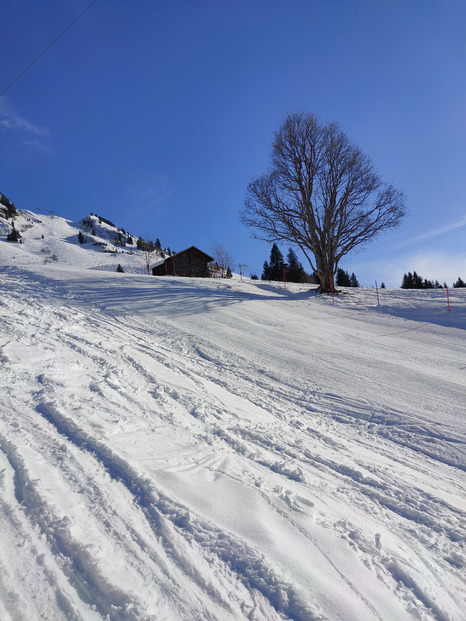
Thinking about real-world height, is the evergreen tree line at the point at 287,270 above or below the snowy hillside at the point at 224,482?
above

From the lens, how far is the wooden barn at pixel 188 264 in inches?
1523

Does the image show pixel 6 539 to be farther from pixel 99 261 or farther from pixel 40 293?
pixel 99 261

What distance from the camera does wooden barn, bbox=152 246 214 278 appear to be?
38.7m

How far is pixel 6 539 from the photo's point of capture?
5.51 feet

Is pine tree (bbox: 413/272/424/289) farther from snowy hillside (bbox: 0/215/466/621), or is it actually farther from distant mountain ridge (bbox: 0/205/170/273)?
snowy hillside (bbox: 0/215/466/621)

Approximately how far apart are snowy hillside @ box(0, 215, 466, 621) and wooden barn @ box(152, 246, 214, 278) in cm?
3318

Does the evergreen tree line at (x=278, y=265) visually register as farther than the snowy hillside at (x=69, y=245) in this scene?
No

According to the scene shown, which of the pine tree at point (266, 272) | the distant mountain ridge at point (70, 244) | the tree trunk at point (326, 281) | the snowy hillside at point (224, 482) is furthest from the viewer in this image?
the distant mountain ridge at point (70, 244)

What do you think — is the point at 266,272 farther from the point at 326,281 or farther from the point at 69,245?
the point at 69,245

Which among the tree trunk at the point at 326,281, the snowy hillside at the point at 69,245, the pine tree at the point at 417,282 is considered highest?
the snowy hillside at the point at 69,245

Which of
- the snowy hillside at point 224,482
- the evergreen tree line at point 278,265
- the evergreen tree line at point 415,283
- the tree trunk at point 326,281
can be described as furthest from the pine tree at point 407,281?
the snowy hillside at point 224,482

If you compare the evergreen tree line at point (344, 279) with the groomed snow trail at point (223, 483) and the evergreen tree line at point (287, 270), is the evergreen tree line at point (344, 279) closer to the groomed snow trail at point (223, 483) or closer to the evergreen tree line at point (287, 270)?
the evergreen tree line at point (287, 270)

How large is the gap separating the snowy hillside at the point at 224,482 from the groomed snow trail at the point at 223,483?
0.01 metres

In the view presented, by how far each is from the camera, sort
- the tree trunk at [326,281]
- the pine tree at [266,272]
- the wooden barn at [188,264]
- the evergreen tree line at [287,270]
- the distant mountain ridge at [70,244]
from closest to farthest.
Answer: the tree trunk at [326,281], the wooden barn at [188,264], the evergreen tree line at [287,270], the pine tree at [266,272], the distant mountain ridge at [70,244]
